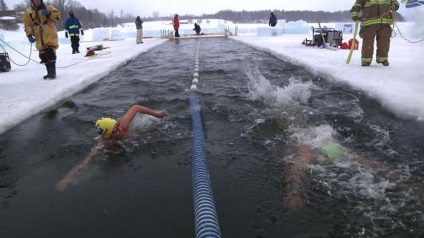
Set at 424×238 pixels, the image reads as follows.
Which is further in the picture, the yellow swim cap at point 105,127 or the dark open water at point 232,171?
the yellow swim cap at point 105,127

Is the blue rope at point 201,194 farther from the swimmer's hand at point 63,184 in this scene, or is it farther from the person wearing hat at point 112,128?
the swimmer's hand at point 63,184

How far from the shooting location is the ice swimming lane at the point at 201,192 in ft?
7.14

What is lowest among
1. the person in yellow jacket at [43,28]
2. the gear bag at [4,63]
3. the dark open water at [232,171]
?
the dark open water at [232,171]

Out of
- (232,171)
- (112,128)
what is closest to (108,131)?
(112,128)

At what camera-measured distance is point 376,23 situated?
8.37m

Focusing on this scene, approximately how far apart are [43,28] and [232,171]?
272 inches

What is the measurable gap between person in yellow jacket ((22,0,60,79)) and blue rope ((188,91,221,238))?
5.38 metres

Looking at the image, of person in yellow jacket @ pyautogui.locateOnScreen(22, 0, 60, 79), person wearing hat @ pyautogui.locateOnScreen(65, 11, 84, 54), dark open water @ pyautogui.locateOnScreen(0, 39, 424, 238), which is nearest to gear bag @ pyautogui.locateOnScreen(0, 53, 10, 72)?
person in yellow jacket @ pyautogui.locateOnScreen(22, 0, 60, 79)

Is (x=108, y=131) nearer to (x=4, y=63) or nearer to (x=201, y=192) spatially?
(x=201, y=192)

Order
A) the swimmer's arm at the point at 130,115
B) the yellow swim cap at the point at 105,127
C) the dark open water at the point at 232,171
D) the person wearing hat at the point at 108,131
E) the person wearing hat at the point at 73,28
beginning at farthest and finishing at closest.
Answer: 1. the person wearing hat at the point at 73,28
2. the swimmer's arm at the point at 130,115
3. the yellow swim cap at the point at 105,127
4. the person wearing hat at the point at 108,131
5. the dark open water at the point at 232,171

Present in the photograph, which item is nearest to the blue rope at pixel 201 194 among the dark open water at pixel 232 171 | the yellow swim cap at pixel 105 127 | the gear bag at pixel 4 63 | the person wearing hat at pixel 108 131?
the dark open water at pixel 232 171

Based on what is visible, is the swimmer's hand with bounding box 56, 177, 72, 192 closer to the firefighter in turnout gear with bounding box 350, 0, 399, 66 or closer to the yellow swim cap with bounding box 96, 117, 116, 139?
the yellow swim cap with bounding box 96, 117, 116, 139

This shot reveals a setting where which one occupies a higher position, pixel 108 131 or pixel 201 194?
pixel 108 131

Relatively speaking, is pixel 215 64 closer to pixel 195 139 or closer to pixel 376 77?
pixel 376 77
